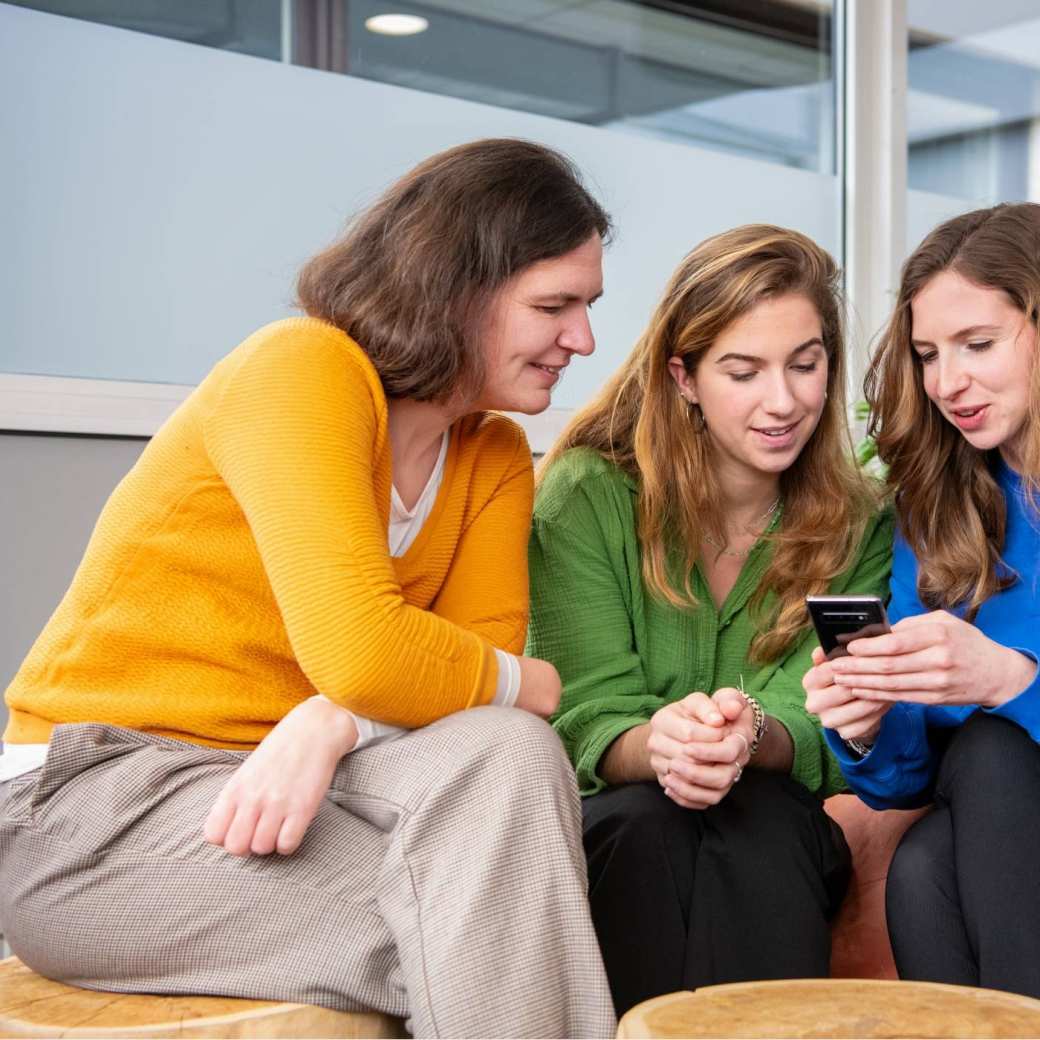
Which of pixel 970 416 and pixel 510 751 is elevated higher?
pixel 970 416

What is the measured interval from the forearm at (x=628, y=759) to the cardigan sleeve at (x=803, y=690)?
0.55 ft

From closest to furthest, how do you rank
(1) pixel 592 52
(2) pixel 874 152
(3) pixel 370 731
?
1. (3) pixel 370 731
2. (1) pixel 592 52
3. (2) pixel 874 152

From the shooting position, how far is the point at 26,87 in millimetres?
2264

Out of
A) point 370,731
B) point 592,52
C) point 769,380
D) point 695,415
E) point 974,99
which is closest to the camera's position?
point 370,731

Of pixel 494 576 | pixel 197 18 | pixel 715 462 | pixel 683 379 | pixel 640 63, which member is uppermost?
pixel 640 63

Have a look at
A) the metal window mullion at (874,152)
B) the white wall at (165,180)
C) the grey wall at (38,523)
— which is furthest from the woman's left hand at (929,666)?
the metal window mullion at (874,152)

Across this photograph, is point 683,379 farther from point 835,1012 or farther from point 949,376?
point 835,1012

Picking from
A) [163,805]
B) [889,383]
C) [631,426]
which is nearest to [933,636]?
[889,383]

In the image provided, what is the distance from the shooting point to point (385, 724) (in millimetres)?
1292

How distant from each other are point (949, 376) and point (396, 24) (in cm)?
152

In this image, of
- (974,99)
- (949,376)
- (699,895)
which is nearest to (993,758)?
(699,895)

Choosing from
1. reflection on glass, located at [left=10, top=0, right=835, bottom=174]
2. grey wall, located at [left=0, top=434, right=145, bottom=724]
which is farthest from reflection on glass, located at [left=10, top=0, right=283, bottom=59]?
grey wall, located at [left=0, top=434, right=145, bottom=724]

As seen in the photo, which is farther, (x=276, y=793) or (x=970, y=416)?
(x=970, y=416)

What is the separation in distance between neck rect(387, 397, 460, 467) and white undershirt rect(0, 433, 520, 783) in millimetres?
30
